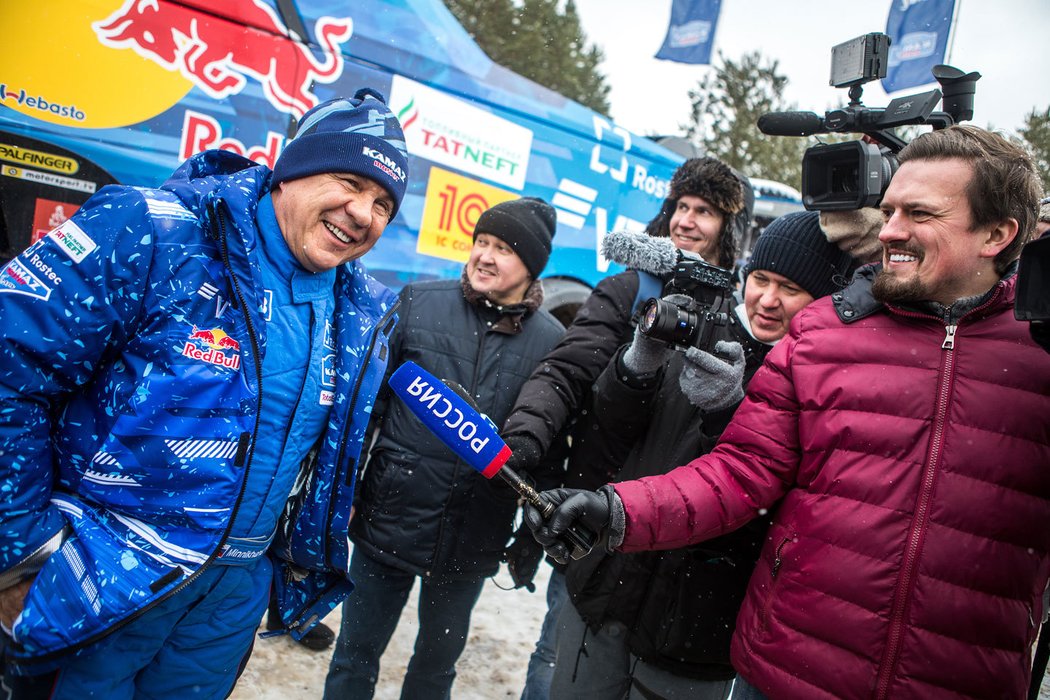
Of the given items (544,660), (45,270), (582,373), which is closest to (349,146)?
(45,270)

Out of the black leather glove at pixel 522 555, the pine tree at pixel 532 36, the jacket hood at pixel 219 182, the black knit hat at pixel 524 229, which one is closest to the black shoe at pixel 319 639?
the black leather glove at pixel 522 555

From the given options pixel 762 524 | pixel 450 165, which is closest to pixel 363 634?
pixel 762 524

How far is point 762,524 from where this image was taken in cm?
189

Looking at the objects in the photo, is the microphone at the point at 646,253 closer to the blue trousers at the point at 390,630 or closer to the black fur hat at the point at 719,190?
the black fur hat at the point at 719,190

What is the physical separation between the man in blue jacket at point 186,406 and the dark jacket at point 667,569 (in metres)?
0.69

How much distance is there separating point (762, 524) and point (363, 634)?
53.3 inches

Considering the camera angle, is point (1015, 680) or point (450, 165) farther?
point (450, 165)

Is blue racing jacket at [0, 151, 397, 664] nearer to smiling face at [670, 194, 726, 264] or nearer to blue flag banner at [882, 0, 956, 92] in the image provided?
smiling face at [670, 194, 726, 264]

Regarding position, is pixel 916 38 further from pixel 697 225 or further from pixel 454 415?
pixel 454 415

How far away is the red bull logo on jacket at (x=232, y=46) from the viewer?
312 centimetres

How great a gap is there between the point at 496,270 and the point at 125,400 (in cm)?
138

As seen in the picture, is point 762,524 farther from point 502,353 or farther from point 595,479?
point 502,353

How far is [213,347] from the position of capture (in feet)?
4.95

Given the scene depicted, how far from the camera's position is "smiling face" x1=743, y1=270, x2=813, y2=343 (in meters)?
2.05
